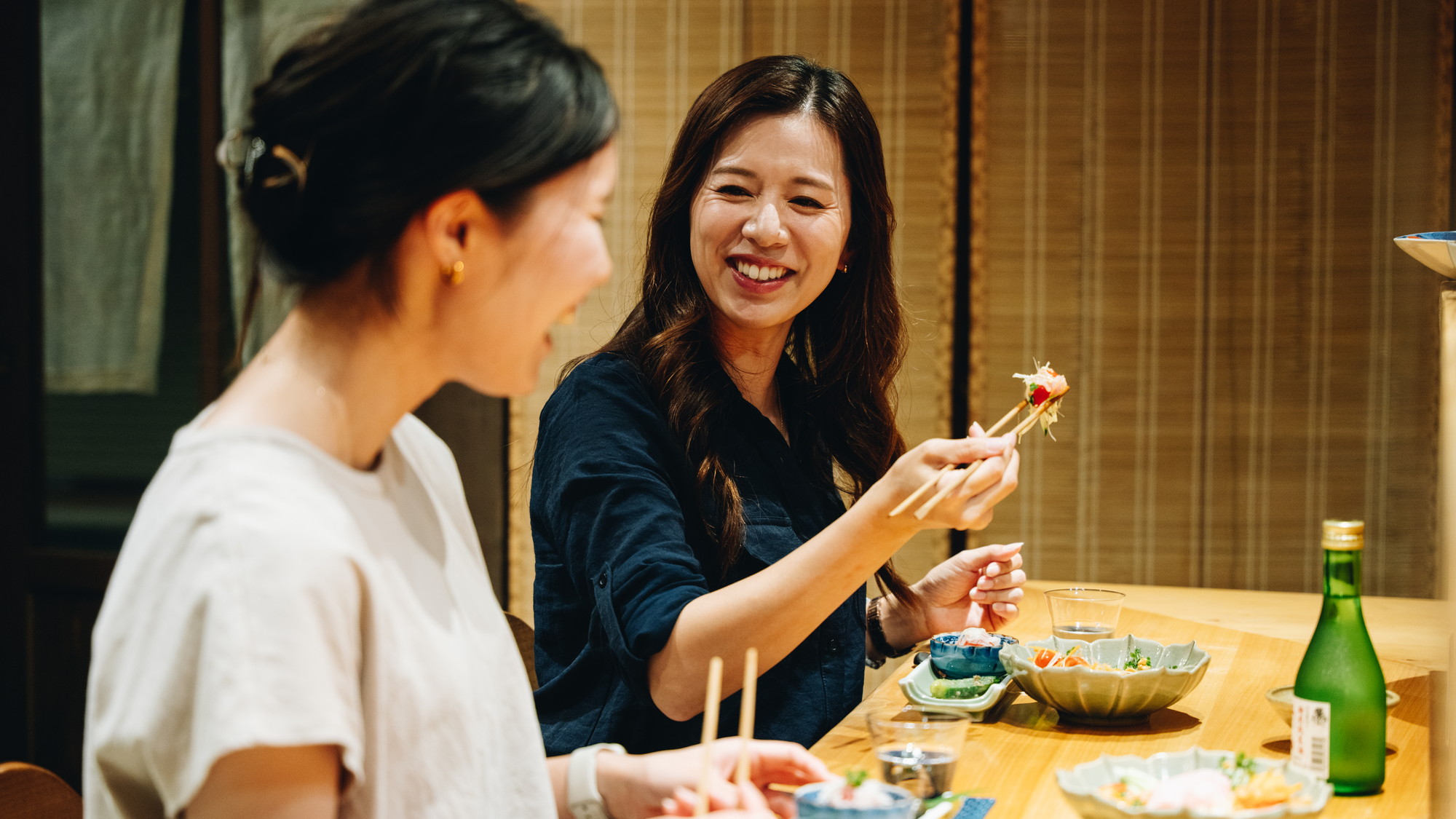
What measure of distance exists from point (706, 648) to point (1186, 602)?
61.8 inches

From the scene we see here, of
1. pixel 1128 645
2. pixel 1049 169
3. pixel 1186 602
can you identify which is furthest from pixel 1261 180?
pixel 1128 645

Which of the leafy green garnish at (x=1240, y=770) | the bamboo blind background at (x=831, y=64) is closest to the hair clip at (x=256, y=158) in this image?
the leafy green garnish at (x=1240, y=770)

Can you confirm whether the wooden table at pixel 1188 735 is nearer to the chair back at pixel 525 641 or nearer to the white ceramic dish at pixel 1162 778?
the white ceramic dish at pixel 1162 778

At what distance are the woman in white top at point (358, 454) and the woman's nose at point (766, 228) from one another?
0.73 metres

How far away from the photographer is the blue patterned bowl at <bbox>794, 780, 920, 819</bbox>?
100cm

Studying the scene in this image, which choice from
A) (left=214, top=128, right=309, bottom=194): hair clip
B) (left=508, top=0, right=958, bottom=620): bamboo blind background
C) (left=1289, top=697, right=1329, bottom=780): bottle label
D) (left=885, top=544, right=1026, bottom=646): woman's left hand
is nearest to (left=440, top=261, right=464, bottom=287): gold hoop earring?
(left=214, top=128, right=309, bottom=194): hair clip

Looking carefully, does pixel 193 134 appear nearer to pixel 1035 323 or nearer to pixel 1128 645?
pixel 1035 323

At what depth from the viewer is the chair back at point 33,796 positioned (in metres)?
1.23

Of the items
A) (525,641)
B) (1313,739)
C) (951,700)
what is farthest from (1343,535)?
(525,641)

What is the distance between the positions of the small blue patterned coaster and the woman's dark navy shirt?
1.28 ft

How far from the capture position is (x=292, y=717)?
81 cm

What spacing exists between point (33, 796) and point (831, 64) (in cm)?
294

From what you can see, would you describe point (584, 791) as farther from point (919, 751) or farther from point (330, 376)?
point (330, 376)

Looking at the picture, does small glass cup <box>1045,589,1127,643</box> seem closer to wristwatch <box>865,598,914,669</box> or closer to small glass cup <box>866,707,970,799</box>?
wristwatch <box>865,598,914,669</box>
